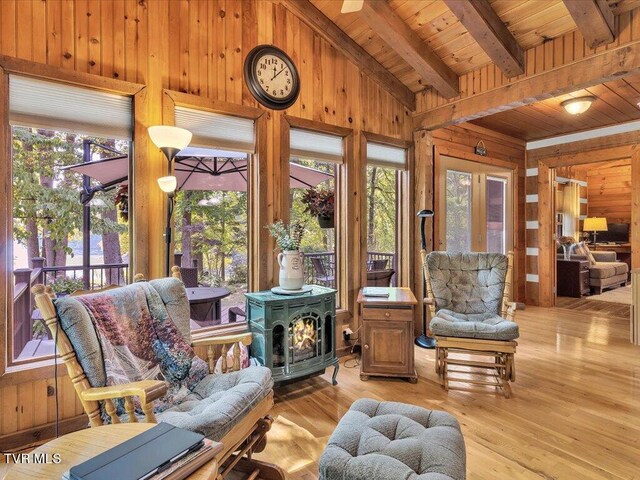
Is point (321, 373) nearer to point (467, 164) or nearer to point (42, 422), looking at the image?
point (42, 422)

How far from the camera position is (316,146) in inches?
131

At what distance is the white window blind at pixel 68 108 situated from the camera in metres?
2.07

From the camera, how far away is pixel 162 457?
0.97 meters

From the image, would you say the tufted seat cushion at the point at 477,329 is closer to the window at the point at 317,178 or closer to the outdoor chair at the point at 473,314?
the outdoor chair at the point at 473,314

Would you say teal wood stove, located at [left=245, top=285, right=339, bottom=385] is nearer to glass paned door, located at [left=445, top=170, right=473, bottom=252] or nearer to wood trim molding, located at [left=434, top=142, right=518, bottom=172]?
glass paned door, located at [left=445, top=170, right=473, bottom=252]

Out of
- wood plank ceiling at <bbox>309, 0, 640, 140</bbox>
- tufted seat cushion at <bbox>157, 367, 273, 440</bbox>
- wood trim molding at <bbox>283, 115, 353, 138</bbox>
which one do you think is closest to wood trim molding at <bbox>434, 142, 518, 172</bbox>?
wood plank ceiling at <bbox>309, 0, 640, 140</bbox>

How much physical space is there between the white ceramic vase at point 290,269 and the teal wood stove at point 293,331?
106mm

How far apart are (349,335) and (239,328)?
1.18 metres

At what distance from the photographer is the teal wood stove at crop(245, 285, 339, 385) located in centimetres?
254

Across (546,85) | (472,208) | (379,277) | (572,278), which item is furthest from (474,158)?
(572,278)

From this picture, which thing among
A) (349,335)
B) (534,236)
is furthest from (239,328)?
(534,236)

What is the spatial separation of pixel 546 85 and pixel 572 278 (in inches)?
191

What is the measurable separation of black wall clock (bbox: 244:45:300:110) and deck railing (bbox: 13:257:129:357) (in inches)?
71.4

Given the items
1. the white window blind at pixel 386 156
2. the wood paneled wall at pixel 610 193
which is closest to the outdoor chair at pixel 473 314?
the white window blind at pixel 386 156
